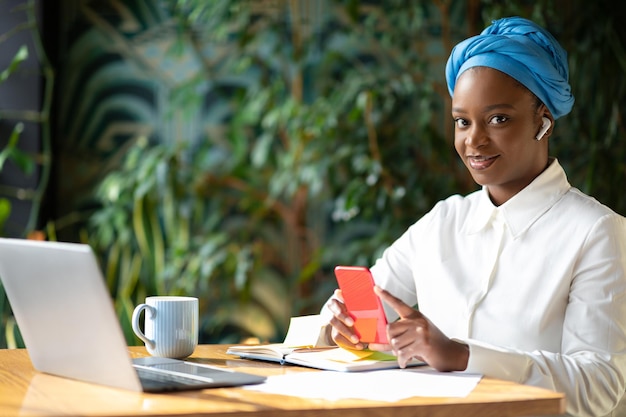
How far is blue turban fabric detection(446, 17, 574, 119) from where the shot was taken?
Answer: 1.93 m

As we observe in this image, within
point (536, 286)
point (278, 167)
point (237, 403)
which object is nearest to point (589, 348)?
point (536, 286)

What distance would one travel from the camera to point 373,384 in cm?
149

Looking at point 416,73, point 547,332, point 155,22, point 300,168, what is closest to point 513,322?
point 547,332

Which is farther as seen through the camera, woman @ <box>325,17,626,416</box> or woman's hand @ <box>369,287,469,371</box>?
woman @ <box>325,17,626,416</box>

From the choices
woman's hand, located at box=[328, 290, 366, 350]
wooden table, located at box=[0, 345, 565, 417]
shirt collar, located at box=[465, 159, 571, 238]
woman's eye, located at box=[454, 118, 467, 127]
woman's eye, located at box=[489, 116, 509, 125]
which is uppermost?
woman's eye, located at box=[489, 116, 509, 125]

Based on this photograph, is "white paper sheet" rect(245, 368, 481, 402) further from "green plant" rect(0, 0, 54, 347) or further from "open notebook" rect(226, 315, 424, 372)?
"green plant" rect(0, 0, 54, 347)

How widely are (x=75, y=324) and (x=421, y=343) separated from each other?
58 centimetres

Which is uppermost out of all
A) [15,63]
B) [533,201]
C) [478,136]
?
[15,63]

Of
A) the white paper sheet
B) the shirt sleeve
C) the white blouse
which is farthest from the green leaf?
the shirt sleeve

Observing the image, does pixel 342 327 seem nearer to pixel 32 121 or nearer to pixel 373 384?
pixel 373 384

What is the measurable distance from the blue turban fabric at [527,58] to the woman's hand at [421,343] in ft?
2.05

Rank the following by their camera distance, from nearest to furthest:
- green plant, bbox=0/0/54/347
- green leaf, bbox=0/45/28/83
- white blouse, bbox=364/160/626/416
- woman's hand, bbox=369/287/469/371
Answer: woman's hand, bbox=369/287/469/371, white blouse, bbox=364/160/626/416, green leaf, bbox=0/45/28/83, green plant, bbox=0/0/54/347

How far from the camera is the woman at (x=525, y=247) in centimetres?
177

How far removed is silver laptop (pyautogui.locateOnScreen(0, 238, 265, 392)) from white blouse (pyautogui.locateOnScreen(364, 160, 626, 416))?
1.70 ft
